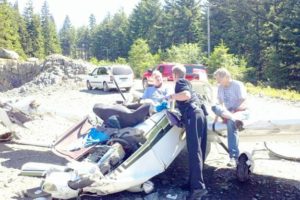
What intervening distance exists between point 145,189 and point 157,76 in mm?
2367

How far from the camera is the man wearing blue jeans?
618 cm

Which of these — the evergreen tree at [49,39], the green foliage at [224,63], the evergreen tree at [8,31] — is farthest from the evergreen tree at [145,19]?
the green foliage at [224,63]

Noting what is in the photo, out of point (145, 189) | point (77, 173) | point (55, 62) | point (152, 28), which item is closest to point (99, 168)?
point (77, 173)

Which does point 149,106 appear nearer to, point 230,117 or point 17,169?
point 230,117

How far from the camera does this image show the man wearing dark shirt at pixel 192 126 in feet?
18.3

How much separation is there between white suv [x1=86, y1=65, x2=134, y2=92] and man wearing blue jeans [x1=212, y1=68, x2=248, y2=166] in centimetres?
1618

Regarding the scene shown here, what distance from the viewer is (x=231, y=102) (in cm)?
686

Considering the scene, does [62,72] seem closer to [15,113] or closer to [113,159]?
[15,113]

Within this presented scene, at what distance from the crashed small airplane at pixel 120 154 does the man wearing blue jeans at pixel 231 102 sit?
18cm

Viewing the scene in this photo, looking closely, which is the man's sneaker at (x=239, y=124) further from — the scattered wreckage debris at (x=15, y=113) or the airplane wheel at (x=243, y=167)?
the scattered wreckage debris at (x=15, y=113)

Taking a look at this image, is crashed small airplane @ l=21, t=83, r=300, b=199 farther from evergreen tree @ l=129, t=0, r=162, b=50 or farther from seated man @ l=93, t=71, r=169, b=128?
evergreen tree @ l=129, t=0, r=162, b=50

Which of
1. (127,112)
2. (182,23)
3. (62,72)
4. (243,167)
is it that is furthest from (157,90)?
(182,23)

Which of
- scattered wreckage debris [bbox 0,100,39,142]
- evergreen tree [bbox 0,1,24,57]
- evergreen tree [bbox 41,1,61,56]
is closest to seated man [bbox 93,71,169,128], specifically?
scattered wreckage debris [bbox 0,100,39,142]

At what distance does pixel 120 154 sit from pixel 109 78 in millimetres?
19207
